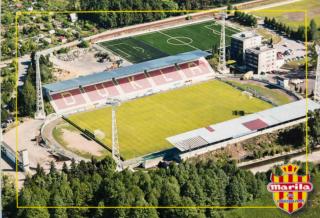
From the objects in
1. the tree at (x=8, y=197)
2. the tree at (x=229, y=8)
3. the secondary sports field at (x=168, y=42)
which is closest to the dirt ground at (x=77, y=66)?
the secondary sports field at (x=168, y=42)

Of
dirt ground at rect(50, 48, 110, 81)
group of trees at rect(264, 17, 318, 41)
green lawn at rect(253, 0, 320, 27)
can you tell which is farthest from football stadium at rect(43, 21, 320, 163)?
green lawn at rect(253, 0, 320, 27)

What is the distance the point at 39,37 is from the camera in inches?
6033

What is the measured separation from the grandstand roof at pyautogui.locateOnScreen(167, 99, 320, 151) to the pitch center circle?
42.9 metres

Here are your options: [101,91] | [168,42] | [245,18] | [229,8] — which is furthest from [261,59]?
[229,8]

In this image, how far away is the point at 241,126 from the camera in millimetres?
106375

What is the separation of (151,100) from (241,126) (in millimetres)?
22128

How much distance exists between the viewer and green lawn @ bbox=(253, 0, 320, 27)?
16162cm

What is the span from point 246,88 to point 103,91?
27.0 m

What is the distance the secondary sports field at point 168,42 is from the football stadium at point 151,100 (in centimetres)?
1265

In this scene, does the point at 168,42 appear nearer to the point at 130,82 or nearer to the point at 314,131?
the point at 130,82

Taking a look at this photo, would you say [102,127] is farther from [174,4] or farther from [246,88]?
[174,4]

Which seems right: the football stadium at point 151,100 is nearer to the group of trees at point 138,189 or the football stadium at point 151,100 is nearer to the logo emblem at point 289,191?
the group of trees at point 138,189

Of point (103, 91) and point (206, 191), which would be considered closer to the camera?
point (206, 191)

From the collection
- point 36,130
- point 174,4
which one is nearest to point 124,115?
point 36,130
